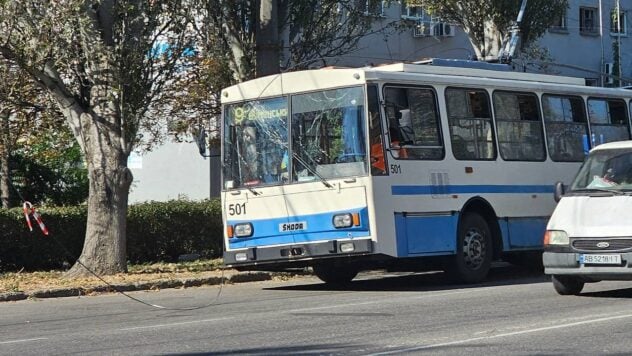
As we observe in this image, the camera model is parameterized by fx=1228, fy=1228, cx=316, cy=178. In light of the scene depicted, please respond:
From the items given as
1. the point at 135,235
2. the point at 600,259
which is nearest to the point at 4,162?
the point at 135,235

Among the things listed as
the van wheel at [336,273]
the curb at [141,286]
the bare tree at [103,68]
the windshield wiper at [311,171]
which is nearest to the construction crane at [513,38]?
the bare tree at [103,68]

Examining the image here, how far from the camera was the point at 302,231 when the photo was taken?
16906 mm

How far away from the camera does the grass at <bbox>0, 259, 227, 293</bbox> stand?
18.7 metres

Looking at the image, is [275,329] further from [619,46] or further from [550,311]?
[619,46]

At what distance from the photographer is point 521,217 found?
63.1ft

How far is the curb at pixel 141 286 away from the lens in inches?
698

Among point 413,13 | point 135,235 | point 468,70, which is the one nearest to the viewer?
point 468,70

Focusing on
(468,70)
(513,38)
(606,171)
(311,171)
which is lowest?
(606,171)

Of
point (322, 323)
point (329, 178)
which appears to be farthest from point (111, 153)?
point (322, 323)

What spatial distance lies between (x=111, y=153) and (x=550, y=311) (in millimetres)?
9608

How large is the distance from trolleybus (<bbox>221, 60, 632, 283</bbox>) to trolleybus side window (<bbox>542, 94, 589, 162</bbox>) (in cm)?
34

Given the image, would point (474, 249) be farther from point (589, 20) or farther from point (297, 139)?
point (589, 20)

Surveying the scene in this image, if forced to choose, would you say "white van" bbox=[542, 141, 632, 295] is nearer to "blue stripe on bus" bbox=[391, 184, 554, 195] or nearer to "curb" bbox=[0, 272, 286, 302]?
"blue stripe on bus" bbox=[391, 184, 554, 195]

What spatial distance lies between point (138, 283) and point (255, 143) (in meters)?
3.12
